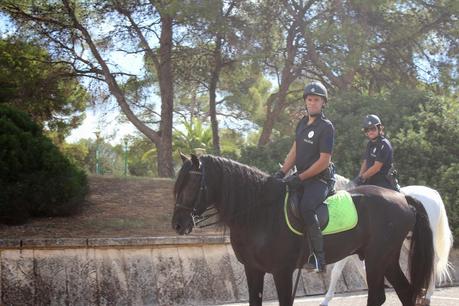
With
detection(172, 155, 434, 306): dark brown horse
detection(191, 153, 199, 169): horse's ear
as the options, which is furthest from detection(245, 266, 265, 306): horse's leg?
detection(191, 153, 199, 169): horse's ear

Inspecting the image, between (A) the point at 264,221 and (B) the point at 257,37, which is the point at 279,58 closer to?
(B) the point at 257,37

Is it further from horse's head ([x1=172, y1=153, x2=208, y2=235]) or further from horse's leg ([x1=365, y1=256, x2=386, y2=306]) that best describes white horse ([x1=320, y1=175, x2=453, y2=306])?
horse's head ([x1=172, y1=153, x2=208, y2=235])

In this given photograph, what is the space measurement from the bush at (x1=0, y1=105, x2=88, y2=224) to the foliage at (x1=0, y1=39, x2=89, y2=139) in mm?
5041

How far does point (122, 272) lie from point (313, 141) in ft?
12.5

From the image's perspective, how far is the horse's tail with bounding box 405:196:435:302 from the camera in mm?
6926

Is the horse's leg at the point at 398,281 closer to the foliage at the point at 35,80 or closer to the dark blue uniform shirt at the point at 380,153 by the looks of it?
the dark blue uniform shirt at the point at 380,153

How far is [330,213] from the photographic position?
6.18 metres

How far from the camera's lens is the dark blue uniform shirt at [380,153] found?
8789mm

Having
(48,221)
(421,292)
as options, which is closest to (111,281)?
(48,221)

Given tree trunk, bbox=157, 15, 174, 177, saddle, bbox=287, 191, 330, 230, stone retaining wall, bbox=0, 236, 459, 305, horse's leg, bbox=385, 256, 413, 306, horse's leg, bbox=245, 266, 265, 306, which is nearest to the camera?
horse's leg, bbox=245, 266, 265, 306

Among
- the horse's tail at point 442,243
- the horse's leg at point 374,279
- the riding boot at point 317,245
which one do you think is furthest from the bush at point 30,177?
the horse's tail at point 442,243

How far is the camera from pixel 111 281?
8.30 metres

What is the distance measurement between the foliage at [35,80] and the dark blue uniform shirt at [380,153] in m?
9.42

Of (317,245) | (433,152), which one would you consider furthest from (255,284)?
(433,152)
